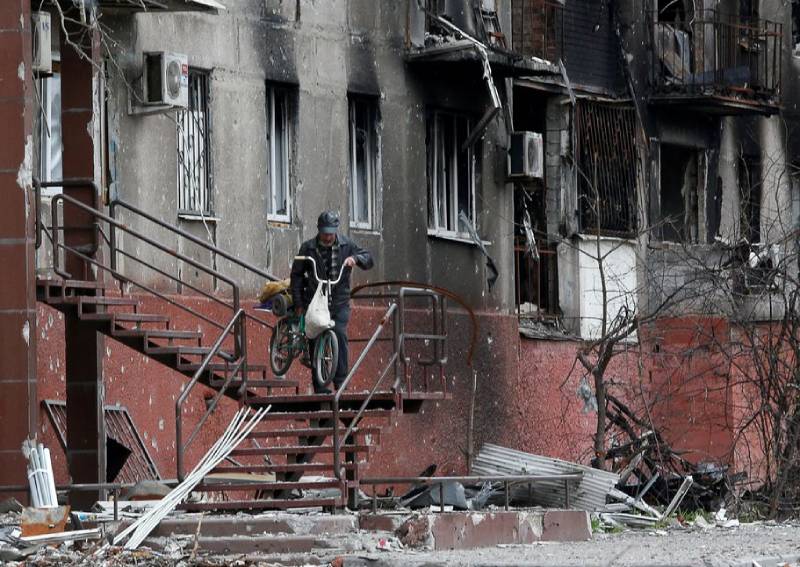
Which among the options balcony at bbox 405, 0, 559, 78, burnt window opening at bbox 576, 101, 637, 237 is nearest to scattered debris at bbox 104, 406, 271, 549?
balcony at bbox 405, 0, 559, 78

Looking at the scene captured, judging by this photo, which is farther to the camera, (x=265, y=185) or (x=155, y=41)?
(x=265, y=185)

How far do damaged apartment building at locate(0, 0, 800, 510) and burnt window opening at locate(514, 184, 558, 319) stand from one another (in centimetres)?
5

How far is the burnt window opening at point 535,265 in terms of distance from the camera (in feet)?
99.5

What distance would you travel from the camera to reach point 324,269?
65.1ft

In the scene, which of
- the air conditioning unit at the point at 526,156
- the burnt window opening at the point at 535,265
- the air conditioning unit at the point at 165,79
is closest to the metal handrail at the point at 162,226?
the air conditioning unit at the point at 165,79

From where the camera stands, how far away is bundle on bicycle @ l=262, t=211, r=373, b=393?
64.7 ft

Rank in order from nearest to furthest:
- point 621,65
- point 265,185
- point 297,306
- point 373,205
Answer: point 297,306
point 265,185
point 373,205
point 621,65

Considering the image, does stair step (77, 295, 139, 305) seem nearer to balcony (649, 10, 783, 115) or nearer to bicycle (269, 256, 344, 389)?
bicycle (269, 256, 344, 389)

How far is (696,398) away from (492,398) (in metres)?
3.02

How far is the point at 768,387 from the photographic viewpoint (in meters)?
23.8

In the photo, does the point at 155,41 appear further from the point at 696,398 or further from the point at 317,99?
the point at 696,398

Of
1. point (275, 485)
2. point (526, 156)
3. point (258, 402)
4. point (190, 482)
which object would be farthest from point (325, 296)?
point (526, 156)

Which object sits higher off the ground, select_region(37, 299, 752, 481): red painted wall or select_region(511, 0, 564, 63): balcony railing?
select_region(511, 0, 564, 63): balcony railing

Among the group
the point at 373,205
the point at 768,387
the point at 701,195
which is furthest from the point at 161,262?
the point at 701,195
